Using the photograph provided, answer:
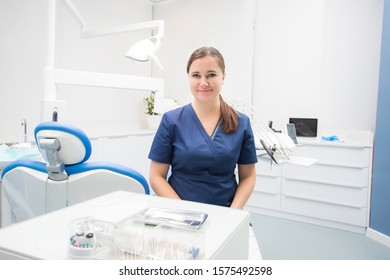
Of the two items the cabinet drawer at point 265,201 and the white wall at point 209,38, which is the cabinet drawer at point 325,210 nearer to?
the cabinet drawer at point 265,201

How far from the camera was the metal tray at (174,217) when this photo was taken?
2.32 ft

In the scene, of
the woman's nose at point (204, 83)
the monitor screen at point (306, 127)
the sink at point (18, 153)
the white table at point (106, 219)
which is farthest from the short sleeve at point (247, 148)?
the monitor screen at point (306, 127)

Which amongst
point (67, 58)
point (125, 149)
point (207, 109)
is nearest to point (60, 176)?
point (207, 109)

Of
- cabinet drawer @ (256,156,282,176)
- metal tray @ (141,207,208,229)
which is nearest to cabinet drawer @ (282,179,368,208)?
cabinet drawer @ (256,156,282,176)

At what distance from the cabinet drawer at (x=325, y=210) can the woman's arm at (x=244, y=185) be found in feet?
6.62

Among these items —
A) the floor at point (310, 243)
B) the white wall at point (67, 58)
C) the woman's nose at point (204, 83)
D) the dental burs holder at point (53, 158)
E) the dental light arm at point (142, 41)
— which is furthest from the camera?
the white wall at point (67, 58)

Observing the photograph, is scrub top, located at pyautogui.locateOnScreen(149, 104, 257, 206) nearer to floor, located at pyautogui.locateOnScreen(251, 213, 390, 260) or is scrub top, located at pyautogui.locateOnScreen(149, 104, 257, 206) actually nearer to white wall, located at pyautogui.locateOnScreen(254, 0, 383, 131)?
floor, located at pyautogui.locateOnScreen(251, 213, 390, 260)

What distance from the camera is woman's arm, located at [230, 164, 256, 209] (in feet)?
4.50

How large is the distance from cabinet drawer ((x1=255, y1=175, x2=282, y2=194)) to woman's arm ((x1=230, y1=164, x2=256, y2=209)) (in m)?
1.99

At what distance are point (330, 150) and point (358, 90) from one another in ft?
2.51

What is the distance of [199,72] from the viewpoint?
4.31ft
